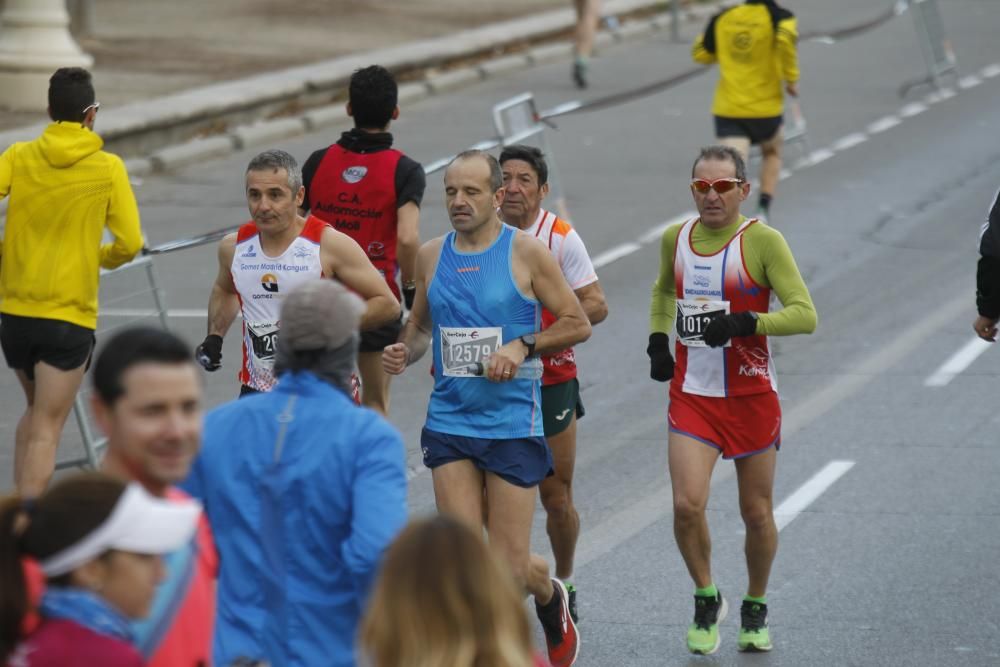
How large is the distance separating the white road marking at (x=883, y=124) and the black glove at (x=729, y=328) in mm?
13742

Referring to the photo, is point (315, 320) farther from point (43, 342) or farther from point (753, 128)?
point (753, 128)

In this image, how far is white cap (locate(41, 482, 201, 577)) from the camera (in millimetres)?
3395

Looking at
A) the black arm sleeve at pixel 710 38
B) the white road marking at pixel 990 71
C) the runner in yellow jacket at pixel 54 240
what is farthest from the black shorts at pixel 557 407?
the white road marking at pixel 990 71

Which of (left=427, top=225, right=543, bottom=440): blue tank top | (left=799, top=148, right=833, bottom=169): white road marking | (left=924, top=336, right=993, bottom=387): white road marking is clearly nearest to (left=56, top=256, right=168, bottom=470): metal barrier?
(left=427, top=225, right=543, bottom=440): blue tank top

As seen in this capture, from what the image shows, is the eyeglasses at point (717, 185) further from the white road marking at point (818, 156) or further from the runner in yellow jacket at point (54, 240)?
the white road marking at point (818, 156)

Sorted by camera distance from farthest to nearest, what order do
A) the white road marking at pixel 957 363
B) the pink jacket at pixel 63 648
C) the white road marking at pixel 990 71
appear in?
the white road marking at pixel 990 71
the white road marking at pixel 957 363
the pink jacket at pixel 63 648

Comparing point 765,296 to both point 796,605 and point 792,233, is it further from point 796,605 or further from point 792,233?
point 792,233

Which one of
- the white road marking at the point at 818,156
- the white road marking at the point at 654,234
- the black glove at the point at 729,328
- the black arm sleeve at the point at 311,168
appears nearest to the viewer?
the black glove at the point at 729,328

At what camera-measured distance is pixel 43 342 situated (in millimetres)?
8258

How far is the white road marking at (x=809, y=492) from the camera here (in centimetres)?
916

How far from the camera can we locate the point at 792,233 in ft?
51.4

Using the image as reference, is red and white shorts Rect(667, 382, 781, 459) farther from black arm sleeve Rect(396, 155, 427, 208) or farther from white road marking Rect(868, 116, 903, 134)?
white road marking Rect(868, 116, 903, 134)

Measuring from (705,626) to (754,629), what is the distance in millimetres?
218

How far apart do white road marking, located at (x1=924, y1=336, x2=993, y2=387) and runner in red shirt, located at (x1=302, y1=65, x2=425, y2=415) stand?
4463mm
